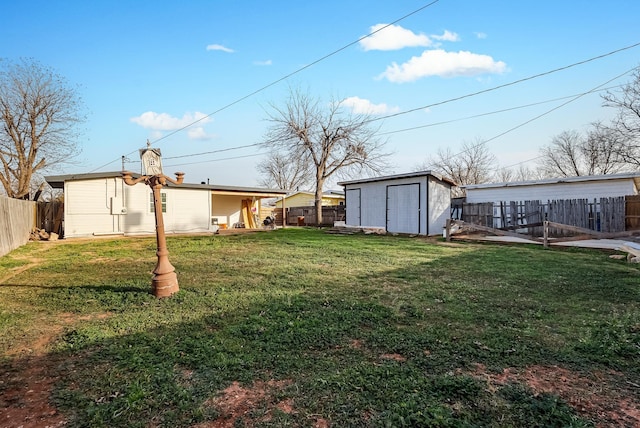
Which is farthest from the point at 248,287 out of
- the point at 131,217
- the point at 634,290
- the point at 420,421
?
the point at 131,217

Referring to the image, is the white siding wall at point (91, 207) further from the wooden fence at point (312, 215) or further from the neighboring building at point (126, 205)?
the wooden fence at point (312, 215)

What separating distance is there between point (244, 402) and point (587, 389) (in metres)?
2.26

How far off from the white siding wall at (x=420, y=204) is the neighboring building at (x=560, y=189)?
6.84ft

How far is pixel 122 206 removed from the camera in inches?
585

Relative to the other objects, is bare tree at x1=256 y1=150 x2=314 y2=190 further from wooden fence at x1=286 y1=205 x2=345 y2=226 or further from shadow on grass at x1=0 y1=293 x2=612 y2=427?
shadow on grass at x1=0 y1=293 x2=612 y2=427

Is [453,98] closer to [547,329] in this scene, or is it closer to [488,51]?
[488,51]

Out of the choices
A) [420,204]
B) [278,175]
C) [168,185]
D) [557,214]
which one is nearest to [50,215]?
[168,185]

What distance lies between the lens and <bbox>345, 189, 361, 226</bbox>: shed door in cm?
1706

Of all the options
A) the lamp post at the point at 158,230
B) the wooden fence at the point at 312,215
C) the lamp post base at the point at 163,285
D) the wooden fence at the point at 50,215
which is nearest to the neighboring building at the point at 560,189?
the wooden fence at the point at 312,215

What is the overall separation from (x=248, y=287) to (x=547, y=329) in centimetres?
380

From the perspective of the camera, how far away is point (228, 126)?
17594 mm

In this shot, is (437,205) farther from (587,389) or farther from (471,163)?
(471,163)

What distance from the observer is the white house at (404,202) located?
14102 millimetres

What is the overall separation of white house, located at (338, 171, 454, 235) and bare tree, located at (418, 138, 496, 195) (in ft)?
66.3
